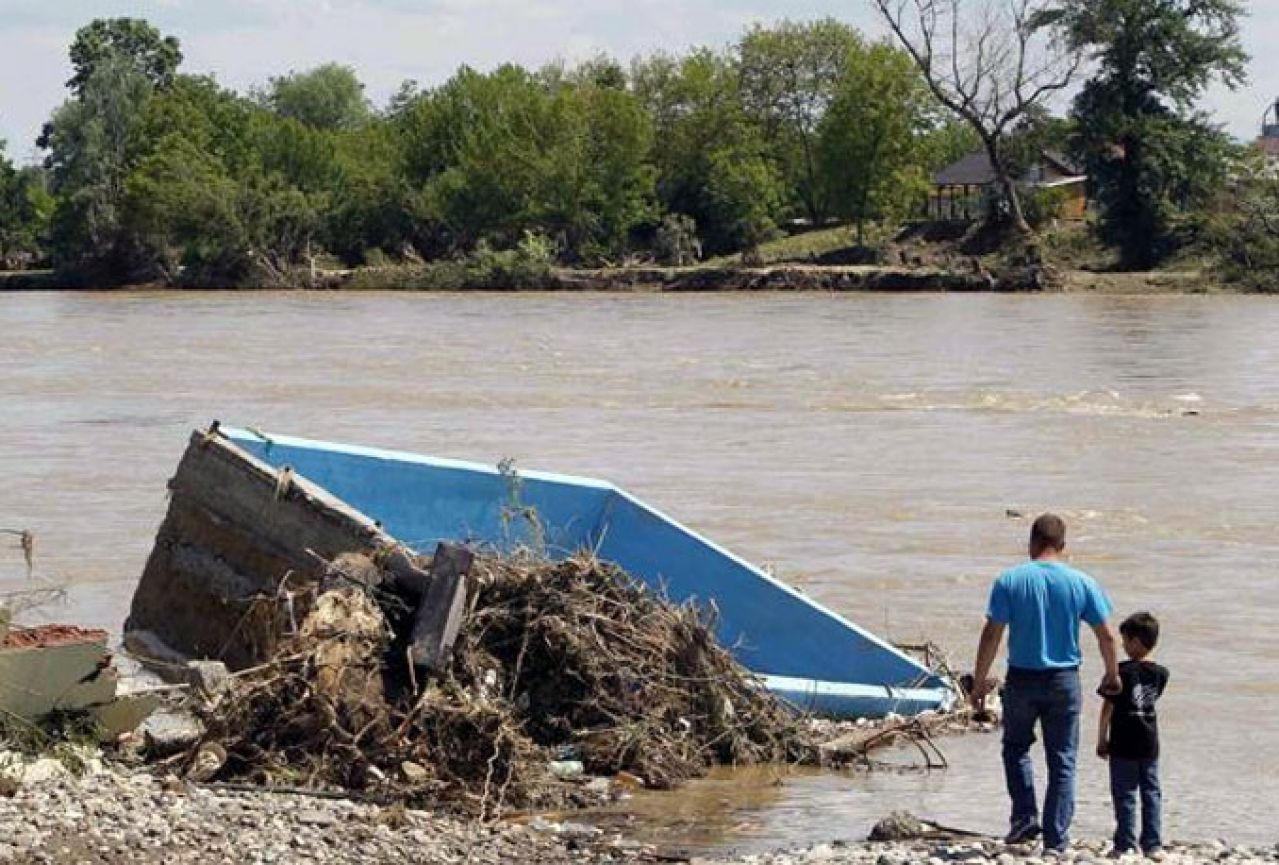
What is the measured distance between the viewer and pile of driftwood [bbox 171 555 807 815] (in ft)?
32.6

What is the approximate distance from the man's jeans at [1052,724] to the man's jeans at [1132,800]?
0.17 meters

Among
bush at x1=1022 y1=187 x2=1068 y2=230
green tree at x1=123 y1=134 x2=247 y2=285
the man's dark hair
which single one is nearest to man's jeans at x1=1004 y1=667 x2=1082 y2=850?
the man's dark hair

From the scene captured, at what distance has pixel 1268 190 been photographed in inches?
2958

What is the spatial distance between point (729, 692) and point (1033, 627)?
2.77m

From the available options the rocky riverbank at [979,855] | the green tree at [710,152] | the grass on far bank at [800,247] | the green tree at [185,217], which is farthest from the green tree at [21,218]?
the rocky riverbank at [979,855]

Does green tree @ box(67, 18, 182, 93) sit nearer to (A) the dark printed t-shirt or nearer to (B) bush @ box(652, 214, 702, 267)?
(B) bush @ box(652, 214, 702, 267)

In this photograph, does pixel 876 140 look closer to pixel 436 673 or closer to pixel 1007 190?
pixel 1007 190

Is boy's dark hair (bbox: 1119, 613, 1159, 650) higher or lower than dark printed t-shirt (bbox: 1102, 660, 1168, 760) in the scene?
higher

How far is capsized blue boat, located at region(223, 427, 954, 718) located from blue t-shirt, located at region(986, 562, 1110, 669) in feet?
10.8

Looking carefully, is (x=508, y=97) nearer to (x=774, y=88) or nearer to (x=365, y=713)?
(x=774, y=88)

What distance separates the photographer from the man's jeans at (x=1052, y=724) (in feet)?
28.8

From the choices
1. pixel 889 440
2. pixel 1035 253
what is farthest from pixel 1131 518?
pixel 1035 253

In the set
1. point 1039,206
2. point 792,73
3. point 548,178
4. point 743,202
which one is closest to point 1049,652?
point 1039,206

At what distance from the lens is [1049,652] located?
28.7 ft
